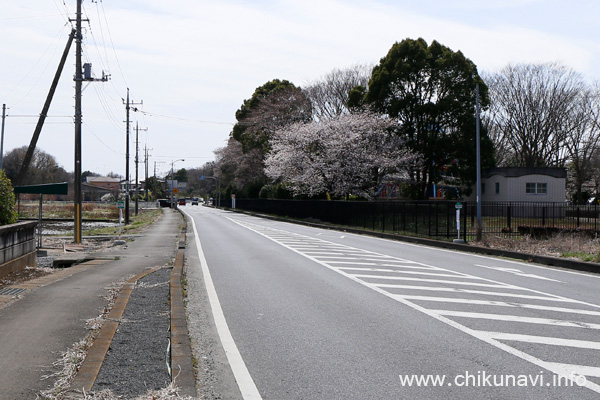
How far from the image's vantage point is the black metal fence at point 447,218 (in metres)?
25.3

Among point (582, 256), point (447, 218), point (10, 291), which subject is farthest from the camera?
point (447, 218)

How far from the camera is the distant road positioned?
17.8ft

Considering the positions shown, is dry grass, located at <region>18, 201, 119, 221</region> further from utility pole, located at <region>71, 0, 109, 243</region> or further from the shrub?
the shrub

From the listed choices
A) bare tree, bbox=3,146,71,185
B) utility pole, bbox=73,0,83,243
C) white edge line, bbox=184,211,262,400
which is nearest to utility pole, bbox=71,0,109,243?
utility pole, bbox=73,0,83,243

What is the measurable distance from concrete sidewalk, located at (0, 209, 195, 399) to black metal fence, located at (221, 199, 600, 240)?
1484cm

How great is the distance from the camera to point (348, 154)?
4556 centimetres

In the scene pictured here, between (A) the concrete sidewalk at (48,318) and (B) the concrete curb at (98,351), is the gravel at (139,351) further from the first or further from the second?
(A) the concrete sidewalk at (48,318)

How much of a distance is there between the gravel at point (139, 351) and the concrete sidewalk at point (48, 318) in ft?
0.58

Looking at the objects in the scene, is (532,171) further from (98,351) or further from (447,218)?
(98,351)

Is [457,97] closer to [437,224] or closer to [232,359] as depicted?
[437,224]

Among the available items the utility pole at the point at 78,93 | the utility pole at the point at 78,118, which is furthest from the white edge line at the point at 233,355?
the utility pole at the point at 78,93

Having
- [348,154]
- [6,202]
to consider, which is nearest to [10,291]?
[6,202]

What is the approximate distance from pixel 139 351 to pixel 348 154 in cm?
4006

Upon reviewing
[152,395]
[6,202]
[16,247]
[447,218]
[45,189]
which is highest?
[45,189]
